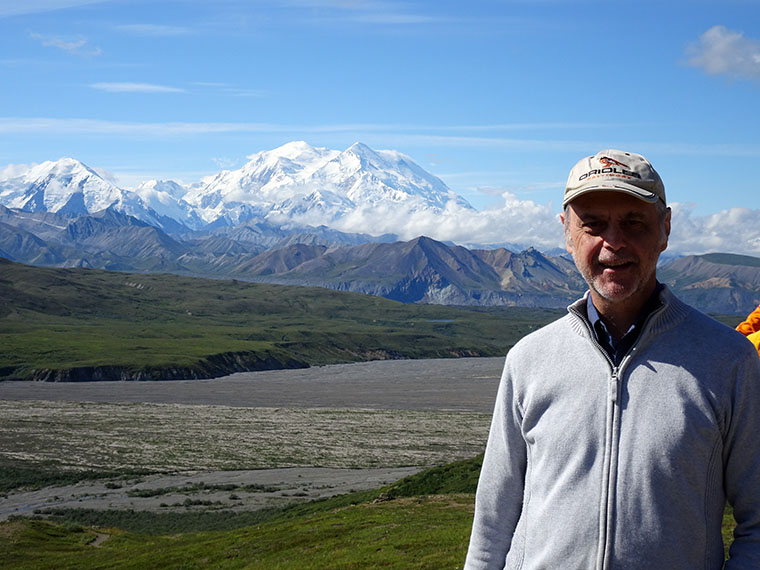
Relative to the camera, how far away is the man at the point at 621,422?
17.4ft

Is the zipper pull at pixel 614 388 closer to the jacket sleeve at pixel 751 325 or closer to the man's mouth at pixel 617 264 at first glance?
the man's mouth at pixel 617 264

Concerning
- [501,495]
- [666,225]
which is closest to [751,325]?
[666,225]

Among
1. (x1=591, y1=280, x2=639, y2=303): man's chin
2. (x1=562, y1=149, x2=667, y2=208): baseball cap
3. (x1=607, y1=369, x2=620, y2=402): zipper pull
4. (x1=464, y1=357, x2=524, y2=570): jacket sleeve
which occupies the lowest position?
(x1=464, y1=357, x2=524, y2=570): jacket sleeve

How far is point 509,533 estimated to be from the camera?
19.6ft

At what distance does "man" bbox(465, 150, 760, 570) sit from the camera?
5301 millimetres

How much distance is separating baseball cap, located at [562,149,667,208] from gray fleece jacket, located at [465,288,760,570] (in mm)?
737

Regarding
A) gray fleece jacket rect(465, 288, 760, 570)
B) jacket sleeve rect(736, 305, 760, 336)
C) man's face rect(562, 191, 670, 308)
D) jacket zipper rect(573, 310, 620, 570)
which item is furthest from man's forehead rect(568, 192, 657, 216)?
jacket sleeve rect(736, 305, 760, 336)

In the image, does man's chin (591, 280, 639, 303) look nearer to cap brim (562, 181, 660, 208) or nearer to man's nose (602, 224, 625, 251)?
man's nose (602, 224, 625, 251)

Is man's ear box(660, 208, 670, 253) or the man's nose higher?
man's ear box(660, 208, 670, 253)

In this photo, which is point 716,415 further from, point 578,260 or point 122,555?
point 122,555

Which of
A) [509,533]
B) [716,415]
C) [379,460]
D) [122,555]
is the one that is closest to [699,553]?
[716,415]

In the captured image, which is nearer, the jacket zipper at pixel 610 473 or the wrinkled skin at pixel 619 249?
the jacket zipper at pixel 610 473

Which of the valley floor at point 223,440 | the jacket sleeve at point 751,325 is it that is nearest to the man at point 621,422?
the jacket sleeve at point 751,325

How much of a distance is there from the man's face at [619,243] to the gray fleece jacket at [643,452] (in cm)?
23
